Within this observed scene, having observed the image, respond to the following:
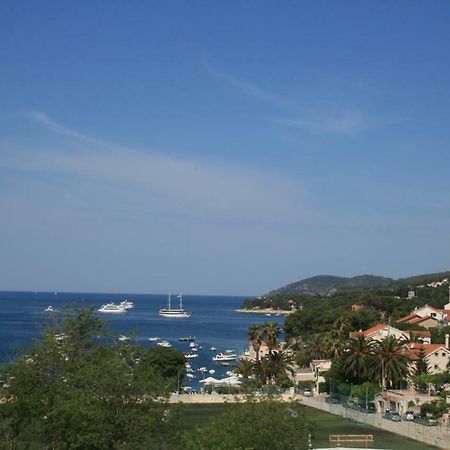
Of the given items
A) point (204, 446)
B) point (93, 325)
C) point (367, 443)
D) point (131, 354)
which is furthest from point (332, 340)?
point (204, 446)

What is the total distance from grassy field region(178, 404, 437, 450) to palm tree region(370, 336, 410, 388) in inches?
299

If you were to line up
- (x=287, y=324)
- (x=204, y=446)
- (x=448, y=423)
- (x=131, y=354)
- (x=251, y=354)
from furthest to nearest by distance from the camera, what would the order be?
(x=287, y=324), (x=251, y=354), (x=448, y=423), (x=131, y=354), (x=204, y=446)

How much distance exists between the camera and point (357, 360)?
6438cm

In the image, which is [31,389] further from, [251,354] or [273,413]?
[251,354]

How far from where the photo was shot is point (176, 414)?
27.1 metres

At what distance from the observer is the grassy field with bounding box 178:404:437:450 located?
4381 cm

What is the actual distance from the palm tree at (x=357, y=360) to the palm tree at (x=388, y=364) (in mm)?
712

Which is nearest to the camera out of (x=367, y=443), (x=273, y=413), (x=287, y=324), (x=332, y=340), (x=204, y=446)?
(x=204, y=446)

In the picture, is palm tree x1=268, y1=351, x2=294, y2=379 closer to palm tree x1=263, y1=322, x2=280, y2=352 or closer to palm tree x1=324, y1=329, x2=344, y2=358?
palm tree x1=324, y1=329, x2=344, y2=358

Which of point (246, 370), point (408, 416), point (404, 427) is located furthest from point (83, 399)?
point (246, 370)

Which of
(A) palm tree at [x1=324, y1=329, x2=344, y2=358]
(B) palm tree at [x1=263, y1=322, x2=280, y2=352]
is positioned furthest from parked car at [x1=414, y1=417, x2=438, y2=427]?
(B) palm tree at [x1=263, y1=322, x2=280, y2=352]

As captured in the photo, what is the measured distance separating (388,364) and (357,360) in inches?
109

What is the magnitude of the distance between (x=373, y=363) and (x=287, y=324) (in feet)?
206

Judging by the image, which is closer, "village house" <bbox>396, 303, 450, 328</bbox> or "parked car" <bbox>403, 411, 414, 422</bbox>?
"parked car" <bbox>403, 411, 414, 422</bbox>
